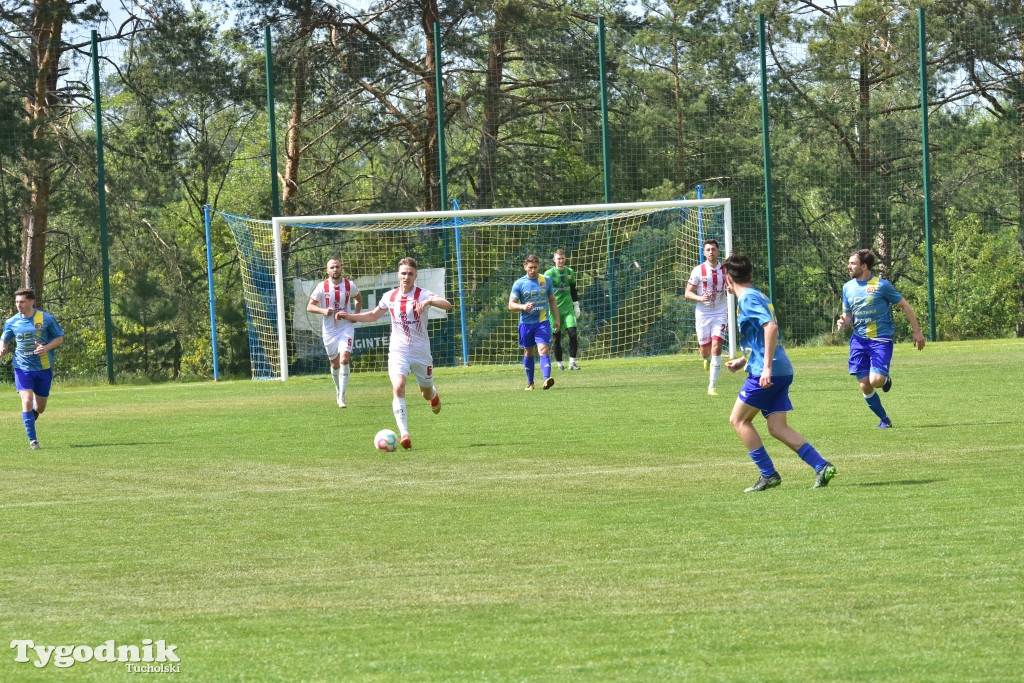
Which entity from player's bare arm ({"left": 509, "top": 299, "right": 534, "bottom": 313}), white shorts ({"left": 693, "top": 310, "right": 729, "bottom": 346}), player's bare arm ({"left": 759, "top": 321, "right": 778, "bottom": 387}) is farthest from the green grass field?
player's bare arm ({"left": 509, "top": 299, "right": 534, "bottom": 313})

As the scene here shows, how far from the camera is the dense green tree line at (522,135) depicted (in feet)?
97.1

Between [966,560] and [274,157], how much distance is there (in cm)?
2201

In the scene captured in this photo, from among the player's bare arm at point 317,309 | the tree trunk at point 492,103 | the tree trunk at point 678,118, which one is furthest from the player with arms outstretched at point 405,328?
the tree trunk at point 678,118

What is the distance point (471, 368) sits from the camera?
2608cm

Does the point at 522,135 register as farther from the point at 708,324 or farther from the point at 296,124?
the point at 708,324

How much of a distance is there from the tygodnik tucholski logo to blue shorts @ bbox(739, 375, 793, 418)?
16.7 feet

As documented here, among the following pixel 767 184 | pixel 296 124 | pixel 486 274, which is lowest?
pixel 486 274

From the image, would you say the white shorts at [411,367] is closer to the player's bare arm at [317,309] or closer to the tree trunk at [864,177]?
the player's bare arm at [317,309]

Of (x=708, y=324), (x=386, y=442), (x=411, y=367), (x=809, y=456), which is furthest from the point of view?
(x=708, y=324)

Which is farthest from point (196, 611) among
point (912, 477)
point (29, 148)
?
point (29, 148)

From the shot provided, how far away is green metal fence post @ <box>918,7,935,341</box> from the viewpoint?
28406 millimetres

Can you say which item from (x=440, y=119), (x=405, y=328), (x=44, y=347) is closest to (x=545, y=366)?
(x=405, y=328)

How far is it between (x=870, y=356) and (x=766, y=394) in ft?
15.7

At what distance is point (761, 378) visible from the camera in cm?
973
